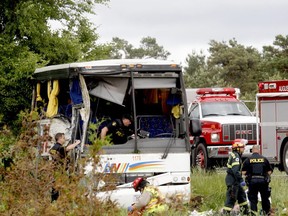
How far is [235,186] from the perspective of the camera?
15070 mm

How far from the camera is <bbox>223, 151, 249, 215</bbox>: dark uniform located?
1482cm

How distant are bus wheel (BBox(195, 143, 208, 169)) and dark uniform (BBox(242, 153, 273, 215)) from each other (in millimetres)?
7108

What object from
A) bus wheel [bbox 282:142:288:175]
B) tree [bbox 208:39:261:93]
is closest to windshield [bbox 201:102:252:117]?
bus wheel [bbox 282:142:288:175]

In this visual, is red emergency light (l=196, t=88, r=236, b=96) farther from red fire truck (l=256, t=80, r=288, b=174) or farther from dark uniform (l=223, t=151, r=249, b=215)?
dark uniform (l=223, t=151, r=249, b=215)

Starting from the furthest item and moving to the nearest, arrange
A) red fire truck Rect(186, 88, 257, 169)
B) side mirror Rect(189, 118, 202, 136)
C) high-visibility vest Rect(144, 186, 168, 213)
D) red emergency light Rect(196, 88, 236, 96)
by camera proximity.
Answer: red emergency light Rect(196, 88, 236, 96)
red fire truck Rect(186, 88, 257, 169)
side mirror Rect(189, 118, 202, 136)
high-visibility vest Rect(144, 186, 168, 213)

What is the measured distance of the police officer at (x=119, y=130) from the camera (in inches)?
582

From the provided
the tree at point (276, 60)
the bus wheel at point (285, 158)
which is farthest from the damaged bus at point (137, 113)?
the tree at point (276, 60)

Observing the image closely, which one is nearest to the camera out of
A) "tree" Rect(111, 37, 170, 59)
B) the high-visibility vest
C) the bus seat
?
the high-visibility vest

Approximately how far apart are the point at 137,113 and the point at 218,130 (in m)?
7.51

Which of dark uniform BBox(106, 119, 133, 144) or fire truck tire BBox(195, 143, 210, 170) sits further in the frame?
fire truck tire BBox(195, 143, 210, 170)

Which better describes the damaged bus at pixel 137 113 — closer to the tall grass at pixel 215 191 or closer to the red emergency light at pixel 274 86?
the tall grass at pixel 215 191

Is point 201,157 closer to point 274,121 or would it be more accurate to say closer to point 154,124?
point 274,121

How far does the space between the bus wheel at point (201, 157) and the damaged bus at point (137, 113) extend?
23.0 ft

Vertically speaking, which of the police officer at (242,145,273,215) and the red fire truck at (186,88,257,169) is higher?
the red fire truck at (186,88,257,169)
